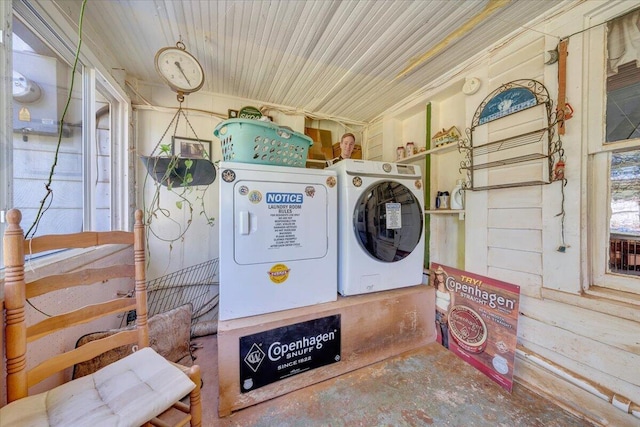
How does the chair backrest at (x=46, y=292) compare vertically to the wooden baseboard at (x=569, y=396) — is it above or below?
above

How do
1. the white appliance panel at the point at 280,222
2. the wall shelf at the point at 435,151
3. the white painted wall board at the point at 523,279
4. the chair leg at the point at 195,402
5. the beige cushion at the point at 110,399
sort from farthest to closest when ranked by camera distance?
the wall shelf at the point at 435,151
the white painted wall board at the point at 523,279
the white appliance panel at the point at 280,222
the chair leg at the point at 195,402
the beige cushion at the point at 110,399

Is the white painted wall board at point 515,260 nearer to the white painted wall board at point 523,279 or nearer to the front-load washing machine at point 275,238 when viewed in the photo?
the white painted wall board at point 523,279

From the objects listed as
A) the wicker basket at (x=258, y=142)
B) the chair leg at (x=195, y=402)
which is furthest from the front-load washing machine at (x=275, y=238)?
the chair leg at (x=195, y=402)

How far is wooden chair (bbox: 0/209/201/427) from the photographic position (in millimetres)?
712

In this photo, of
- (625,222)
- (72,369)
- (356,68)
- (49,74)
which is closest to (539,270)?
(625,222)

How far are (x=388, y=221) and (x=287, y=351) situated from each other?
43.4 inches

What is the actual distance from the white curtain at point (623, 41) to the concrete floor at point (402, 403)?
2014 mm

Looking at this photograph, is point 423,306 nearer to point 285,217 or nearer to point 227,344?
point 285,217

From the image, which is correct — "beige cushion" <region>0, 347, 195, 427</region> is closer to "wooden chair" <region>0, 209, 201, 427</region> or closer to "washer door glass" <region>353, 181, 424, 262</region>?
"wooden chair" <region>0, 209, 201, 427</region>

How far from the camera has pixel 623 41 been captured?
1.22m

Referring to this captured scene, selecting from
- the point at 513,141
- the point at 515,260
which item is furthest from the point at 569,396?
the point at 513,141

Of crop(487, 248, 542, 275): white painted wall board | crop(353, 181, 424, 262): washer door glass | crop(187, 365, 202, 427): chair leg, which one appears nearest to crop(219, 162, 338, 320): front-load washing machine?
crop(353, 181, 424, 262): washer door glass

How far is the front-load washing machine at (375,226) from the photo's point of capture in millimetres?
1573

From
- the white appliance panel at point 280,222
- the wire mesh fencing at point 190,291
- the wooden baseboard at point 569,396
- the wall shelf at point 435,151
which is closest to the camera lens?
the wooden baseboard at point 569,396
